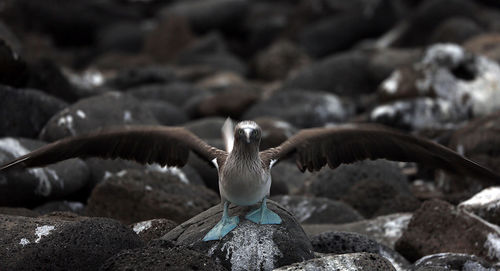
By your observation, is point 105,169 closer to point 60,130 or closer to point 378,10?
point 60,130

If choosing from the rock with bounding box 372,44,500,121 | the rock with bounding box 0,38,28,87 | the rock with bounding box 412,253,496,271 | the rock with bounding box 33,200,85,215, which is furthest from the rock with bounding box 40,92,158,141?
the rock with bounding box 372,44,500,121

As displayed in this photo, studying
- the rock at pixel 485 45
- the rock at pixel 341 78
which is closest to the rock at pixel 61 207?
the rock at pixel 341 78

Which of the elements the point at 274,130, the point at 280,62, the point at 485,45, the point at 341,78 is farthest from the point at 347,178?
the point at 280,62

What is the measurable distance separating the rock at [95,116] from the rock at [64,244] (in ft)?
9.93

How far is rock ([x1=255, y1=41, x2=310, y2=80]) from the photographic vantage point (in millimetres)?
20516

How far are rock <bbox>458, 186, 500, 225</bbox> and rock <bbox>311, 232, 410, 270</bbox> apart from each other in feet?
3.86

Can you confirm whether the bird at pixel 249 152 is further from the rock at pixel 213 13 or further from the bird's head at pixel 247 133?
the rock at pixel 213 13

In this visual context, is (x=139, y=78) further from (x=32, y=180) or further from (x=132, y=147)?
(x=132, y=147)

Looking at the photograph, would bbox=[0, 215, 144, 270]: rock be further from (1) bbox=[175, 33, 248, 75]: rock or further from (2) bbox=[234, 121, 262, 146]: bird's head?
(1) bbox=[175, 33, 248, 75]: rock

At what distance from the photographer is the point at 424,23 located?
20.7 metres

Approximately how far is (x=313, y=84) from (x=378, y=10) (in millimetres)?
7183

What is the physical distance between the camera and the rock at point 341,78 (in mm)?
16078

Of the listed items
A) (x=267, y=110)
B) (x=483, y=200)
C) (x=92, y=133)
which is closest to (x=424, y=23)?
(x=267, y=110)

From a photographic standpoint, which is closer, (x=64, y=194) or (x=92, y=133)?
(x=92, y=133)
